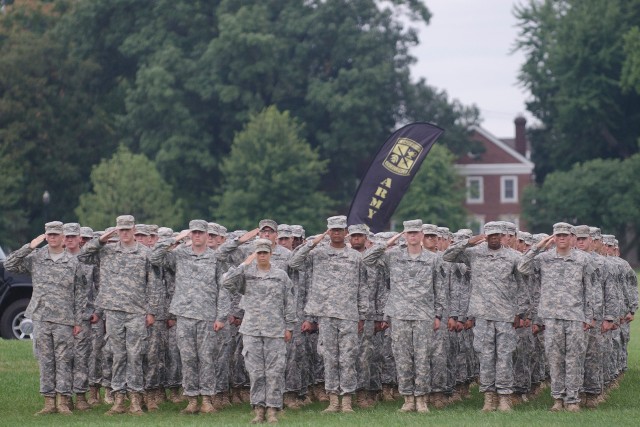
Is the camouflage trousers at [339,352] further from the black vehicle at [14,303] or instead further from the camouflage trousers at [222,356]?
the black vehicle at [14,303]

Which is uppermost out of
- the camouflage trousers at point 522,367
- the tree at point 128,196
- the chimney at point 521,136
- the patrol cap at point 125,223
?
the chimney at point 521,136

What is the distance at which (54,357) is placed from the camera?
1766 centimetres

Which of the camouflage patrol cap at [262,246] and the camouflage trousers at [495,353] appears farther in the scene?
the camouflage trousers at [495,353]

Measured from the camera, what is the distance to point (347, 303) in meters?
17.6

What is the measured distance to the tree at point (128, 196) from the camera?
64562mm

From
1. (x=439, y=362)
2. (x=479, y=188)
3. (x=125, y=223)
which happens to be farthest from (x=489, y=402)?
(x=479, y=188)

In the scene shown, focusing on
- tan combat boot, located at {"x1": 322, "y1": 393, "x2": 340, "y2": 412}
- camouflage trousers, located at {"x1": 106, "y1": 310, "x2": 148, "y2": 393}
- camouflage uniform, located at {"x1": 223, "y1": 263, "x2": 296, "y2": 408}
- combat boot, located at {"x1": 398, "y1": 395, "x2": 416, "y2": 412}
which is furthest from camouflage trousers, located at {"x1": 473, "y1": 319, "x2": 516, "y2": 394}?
camouflage trousers, located at {"x1": 106, "y1": 310, "x2": 148, "y2": 393}

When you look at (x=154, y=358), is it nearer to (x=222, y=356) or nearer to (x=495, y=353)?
(x=222, y=356)

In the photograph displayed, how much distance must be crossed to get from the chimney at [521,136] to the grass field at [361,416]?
67.3m

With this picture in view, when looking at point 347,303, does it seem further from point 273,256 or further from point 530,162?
point 530,162

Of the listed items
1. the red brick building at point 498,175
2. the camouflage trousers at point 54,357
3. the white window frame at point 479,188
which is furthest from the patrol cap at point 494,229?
the white window frame at point 479,188

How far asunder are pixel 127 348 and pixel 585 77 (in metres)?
57.4

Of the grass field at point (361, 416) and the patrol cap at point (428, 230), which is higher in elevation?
the patrol cap at point (428, 230)

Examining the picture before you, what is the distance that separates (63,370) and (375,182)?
7908 mm
